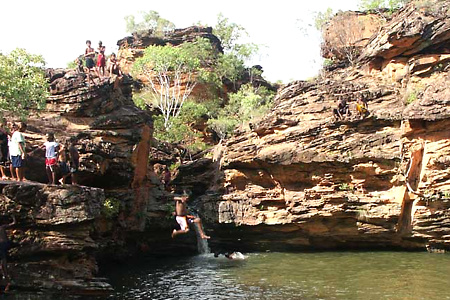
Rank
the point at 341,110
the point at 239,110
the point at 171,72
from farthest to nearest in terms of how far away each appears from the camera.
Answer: the point at 171,72
the point at 239,110
the point at 341,110

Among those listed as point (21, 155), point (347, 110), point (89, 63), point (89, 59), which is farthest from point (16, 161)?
point (347, 110)

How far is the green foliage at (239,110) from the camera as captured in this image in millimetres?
38906

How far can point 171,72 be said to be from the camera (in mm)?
44438

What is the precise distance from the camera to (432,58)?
2289cm

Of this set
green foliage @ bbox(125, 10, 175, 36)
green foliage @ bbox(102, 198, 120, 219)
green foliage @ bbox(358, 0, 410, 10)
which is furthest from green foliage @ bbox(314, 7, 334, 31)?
Answer: green foliage @ bbox(102, 198, 120, 219)

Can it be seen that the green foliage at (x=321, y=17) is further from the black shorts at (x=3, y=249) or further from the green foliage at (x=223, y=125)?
the black shorts at (x=3, y=249)

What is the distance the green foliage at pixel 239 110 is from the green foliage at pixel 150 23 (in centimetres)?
1642

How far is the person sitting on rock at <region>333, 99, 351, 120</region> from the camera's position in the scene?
21891mm

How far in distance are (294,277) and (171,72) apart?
3147 cm

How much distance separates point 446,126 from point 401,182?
317 cm

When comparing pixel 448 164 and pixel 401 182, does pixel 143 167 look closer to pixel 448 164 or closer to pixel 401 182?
pixel 401 182

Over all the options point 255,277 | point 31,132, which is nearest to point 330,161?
point 255,277

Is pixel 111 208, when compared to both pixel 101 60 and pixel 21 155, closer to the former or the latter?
pixel 21 155

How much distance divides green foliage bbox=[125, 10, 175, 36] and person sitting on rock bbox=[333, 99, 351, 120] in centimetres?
3825
